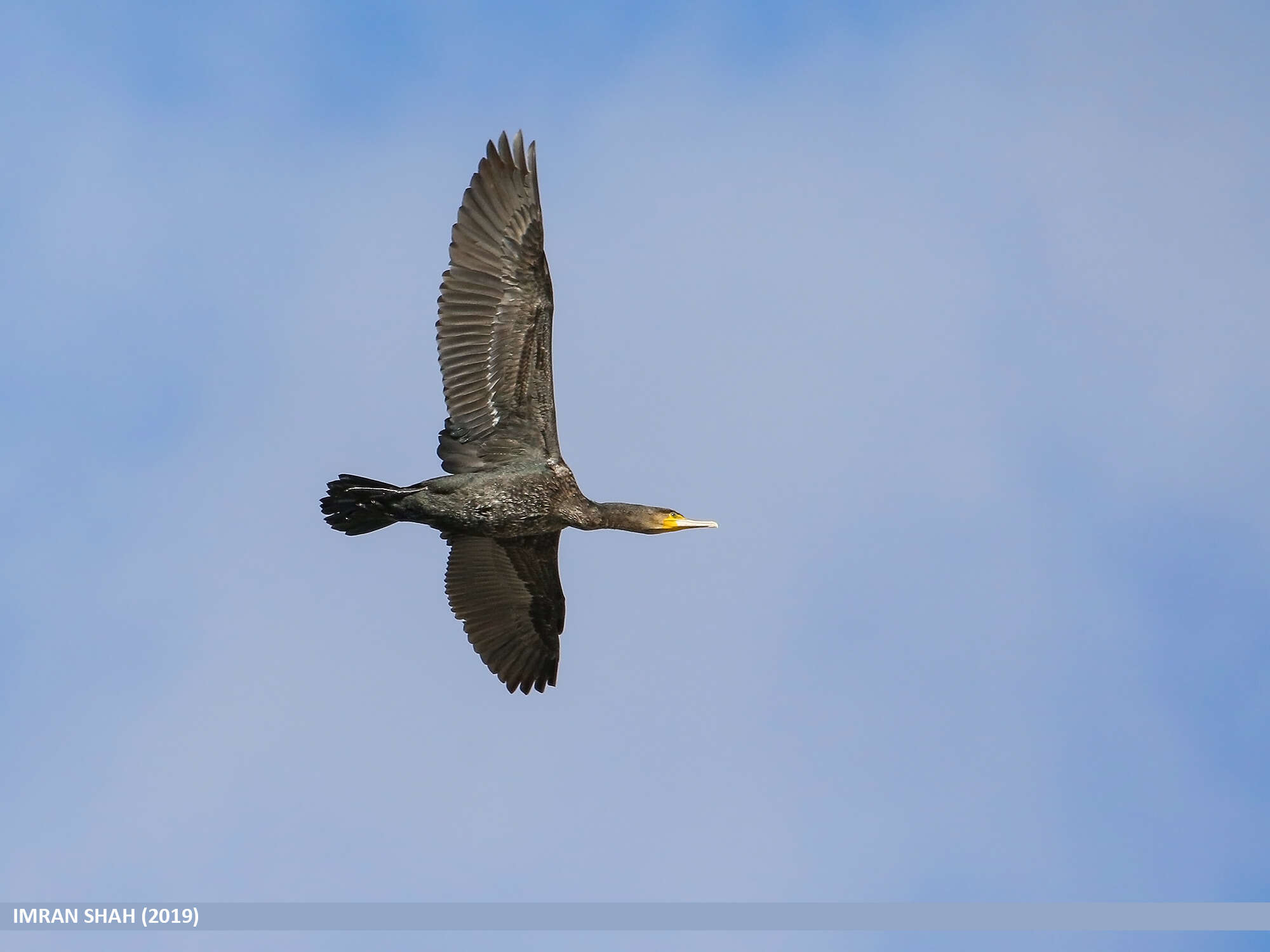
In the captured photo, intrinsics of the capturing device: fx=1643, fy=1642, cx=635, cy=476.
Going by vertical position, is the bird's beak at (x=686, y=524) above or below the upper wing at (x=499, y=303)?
below

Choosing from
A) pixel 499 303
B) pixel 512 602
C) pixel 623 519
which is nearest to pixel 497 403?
pixel 499 303

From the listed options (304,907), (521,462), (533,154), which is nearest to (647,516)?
(521,462)

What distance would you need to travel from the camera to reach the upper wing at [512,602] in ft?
58.6

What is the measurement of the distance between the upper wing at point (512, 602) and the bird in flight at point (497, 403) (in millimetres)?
1095

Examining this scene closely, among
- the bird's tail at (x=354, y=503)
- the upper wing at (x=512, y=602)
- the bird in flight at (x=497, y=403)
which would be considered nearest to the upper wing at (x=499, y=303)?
the bird in flight at (x=497, y=403)

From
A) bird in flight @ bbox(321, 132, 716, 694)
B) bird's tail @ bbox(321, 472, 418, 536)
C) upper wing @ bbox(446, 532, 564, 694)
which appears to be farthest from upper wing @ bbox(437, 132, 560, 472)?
upper wing @ bbox(446, 532, 564, 694)

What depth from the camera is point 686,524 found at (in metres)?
16.7

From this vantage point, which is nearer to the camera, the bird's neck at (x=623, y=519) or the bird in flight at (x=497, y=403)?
the bird in flight at (x=497, y=403)

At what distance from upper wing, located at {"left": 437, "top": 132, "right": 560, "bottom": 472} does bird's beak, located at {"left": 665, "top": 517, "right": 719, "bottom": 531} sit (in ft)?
5.73

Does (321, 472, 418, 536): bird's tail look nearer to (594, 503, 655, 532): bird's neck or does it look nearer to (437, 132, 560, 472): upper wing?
(437, 132, 560, 472): upper wing

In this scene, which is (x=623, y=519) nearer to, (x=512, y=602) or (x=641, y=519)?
(x=641, y=519)

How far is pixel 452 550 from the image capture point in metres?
18.0

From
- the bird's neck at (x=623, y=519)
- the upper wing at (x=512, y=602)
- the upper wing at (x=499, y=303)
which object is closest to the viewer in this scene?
the upper wing at (x=499, y=303)

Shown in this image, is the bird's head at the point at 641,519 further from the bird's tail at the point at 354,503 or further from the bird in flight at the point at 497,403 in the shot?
the bird's tail at the point at 354,503
